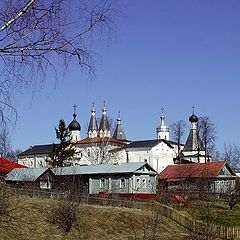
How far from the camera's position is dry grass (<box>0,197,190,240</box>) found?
2608 centimetres

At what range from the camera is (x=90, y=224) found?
30.1m

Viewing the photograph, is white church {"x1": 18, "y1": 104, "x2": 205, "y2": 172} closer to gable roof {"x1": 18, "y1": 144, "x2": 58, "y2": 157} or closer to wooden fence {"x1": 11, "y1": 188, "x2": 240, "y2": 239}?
gable roof {"x1": 18, "y1": 144, "x2": 58, "y2": 157}

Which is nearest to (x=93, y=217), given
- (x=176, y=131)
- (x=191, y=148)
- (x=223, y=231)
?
(x=223, y=231)

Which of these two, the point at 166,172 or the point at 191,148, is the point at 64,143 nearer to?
the point at 166,172

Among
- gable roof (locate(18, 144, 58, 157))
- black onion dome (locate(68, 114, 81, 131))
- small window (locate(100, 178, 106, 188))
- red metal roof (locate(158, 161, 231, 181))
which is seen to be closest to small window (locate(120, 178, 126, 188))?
small window (locate(100, 178, 106, 188))

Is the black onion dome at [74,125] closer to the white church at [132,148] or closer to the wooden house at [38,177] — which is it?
the white church at [132,148]

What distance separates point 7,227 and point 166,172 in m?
45.4

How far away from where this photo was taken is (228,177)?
6378 cm

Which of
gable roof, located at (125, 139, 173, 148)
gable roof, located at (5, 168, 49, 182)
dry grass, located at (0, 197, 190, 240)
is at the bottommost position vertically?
dry grass, located at (0, 197, 190, 240)

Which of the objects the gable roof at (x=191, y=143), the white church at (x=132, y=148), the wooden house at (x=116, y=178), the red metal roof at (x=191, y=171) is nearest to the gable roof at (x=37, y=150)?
the white church at (x=132, y=148)

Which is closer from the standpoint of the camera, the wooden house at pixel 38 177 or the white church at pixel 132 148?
the wooden house at pixel 38 177

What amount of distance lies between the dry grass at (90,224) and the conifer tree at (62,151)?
110 feet

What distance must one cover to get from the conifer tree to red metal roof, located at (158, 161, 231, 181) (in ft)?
42.4

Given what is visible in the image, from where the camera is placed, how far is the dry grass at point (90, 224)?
26078mm
